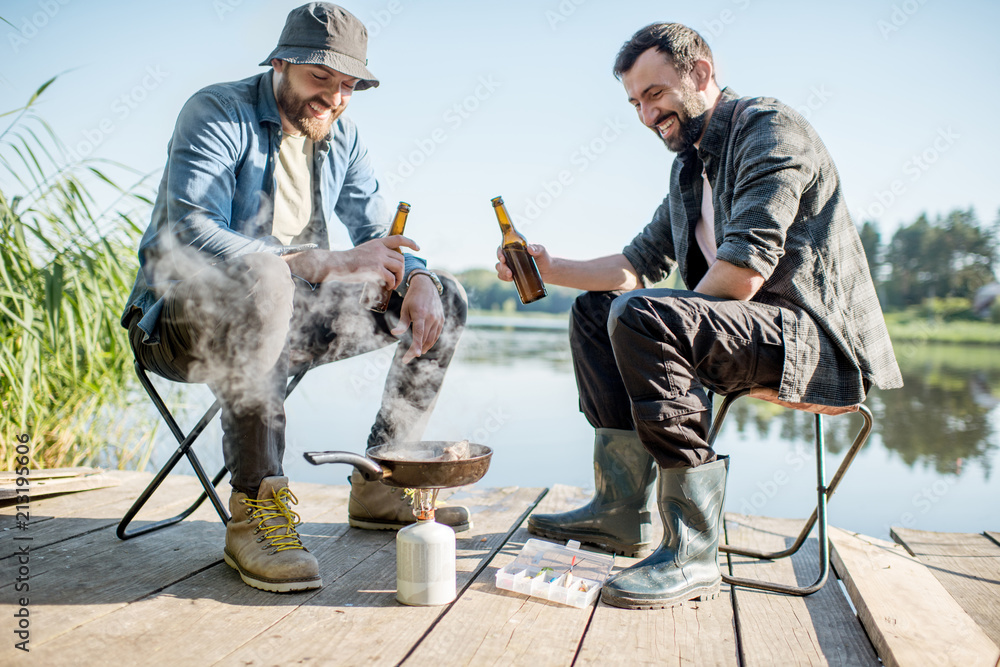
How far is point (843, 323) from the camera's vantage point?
67.3 inches

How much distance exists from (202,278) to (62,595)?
781mm

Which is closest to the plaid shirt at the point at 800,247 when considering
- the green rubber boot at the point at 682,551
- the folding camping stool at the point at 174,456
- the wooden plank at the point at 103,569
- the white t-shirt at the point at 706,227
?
the white t-shirt at the point at 706,227

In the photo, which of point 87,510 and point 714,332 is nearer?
point 714,332

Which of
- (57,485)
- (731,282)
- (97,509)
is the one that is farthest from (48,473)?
(731,282)

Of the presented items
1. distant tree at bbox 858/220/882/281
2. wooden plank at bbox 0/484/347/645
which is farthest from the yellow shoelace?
distant tree at bbox 858/220/882/281

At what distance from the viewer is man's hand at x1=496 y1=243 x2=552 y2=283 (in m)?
2.32

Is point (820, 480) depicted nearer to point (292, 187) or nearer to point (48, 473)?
point (292, 187)

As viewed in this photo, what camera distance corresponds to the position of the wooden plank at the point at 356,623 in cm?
121

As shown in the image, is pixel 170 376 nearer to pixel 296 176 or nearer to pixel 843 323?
pixel 296 176

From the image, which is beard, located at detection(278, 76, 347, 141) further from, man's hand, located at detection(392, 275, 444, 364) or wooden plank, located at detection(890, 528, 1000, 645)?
wooden plank, located at detection(890, 528, 1000, 645)

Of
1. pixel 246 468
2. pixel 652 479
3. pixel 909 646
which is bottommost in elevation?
pixel 909 646

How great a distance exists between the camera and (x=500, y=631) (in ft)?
4.44

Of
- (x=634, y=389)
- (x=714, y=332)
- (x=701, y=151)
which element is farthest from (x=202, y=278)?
(x=701, y=151)

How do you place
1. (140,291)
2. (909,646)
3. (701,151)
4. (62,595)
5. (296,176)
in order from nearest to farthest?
(909,646) → (62,595) → (140,291) → (701,151) → (296,176)
